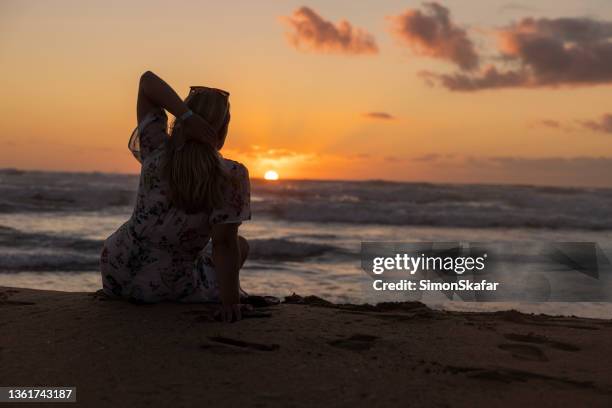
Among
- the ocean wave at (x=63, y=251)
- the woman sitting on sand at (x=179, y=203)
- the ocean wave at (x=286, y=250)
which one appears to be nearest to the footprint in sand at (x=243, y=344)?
the woman sitting on sand at (x=179, y=203)

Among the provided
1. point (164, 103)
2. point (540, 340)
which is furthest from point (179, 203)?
point (540, 340)

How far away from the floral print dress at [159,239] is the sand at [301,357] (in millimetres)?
125

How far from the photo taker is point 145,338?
2979 millimetres

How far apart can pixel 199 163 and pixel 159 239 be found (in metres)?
0.60

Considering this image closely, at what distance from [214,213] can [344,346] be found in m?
0.93

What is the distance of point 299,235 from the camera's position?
13047 mm

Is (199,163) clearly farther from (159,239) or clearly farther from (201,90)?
(159,239)

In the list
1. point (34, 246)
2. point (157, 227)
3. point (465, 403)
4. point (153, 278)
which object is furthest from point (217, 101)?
point (34, 246)

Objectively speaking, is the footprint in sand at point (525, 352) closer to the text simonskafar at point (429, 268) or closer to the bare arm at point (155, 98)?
the bare arm at point (155, 98)

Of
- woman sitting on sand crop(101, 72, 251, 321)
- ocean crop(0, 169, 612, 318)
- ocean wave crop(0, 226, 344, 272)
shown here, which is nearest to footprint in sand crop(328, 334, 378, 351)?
woman sitting on sand crop(101, 72, 251, 321)

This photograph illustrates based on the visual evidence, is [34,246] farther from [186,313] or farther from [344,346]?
[344,346]

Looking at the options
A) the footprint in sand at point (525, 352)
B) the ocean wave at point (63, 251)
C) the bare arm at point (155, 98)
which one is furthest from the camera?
the ocean wave at point (63, 251)

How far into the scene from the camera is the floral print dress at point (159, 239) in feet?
10.1

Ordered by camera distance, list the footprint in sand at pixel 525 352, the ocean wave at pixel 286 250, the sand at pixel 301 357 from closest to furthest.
A: the sand at pixel 301 357, the footprint in sand at pixel 525 352, the ocean wave at pixel 286 250
